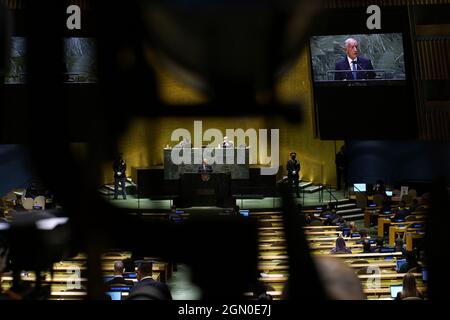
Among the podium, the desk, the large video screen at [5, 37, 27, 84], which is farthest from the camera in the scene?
the desk

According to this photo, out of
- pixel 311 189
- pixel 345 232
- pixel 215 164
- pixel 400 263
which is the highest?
pixel 215 164

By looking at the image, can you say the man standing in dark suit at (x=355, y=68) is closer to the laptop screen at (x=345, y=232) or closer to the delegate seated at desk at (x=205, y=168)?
the delegate seated at desk at (x=205, y=168)

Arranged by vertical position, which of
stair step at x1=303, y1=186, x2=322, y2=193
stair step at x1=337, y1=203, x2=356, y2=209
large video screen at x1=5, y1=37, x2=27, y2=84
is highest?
stair step at x1=303, y1=186, x2=322, y2=193

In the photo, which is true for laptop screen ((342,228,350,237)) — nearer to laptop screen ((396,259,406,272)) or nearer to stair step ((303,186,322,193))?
laptop screen ((396,259,406,272))

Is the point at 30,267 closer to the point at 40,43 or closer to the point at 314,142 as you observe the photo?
the point at 40,43

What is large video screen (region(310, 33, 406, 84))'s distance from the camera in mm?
13227

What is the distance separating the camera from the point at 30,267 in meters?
0.47

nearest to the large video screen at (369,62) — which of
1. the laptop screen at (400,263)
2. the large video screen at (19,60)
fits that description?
the laptop screen at (400,263)

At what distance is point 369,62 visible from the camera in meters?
13.2

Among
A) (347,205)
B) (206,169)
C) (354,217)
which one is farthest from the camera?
(347,205)

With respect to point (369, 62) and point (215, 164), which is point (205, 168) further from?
point (369, 62)

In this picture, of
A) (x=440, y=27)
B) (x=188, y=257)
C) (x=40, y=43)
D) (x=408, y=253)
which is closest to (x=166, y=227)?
(x=188, y=257)

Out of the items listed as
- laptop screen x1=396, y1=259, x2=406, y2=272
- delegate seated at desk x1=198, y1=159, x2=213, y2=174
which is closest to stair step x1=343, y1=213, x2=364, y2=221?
delegate seated at desk x1=198, y1=159, x2=213, y2=174

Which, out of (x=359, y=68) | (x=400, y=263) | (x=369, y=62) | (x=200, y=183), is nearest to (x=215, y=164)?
A: (x=200, y=183)
